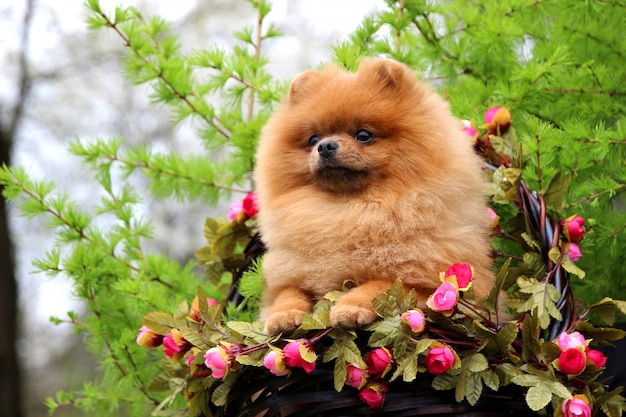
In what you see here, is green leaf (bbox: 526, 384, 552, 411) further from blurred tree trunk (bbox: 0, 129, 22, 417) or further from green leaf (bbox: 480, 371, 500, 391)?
blurred tree trunk (bbox: 0, 129, 22, 417)

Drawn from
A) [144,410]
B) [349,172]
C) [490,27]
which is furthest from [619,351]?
[144,410]

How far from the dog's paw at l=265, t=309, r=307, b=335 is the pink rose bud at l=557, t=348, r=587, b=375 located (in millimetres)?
456

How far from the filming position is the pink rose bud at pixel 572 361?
1.18 m

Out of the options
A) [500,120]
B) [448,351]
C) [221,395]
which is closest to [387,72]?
[500,120]

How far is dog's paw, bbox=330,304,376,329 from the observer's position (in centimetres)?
119

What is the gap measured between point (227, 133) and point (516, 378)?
133cm

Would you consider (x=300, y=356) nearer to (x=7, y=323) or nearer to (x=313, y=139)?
(x=313, y=139)

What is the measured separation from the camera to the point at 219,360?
4.10ft

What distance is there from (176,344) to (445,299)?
566 mm

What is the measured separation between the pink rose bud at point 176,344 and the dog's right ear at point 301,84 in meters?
Answer: 0.58

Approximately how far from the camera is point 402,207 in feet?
4.65

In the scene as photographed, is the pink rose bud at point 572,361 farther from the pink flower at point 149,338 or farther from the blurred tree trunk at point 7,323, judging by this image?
the blurred tree trunk at point 7,323

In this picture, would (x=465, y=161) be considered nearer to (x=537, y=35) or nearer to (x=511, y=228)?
(x=511, y=228)

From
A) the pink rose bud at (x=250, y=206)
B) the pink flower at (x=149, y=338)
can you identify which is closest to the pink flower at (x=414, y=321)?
the pink flower at (x=149, y=338)
